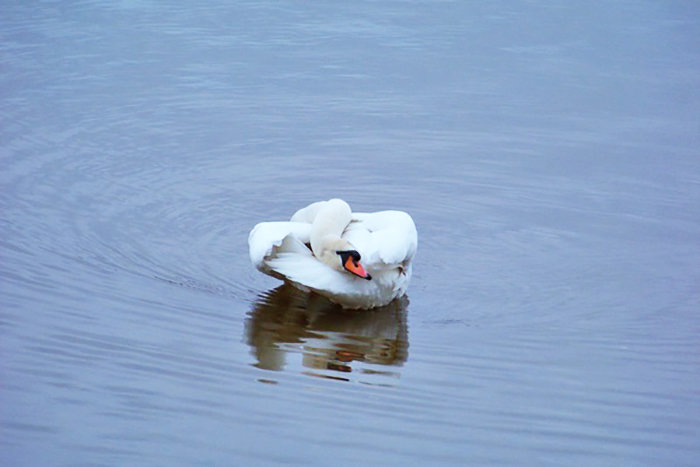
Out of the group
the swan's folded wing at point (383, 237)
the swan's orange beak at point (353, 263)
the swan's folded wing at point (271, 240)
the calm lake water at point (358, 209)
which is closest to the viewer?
the calm lake water at point (358, 209)

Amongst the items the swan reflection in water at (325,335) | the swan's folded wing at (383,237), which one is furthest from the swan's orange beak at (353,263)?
the swan reflection in water at (325,335)

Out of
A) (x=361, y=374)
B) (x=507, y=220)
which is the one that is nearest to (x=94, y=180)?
(x=507, y=220)

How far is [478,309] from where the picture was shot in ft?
19.3

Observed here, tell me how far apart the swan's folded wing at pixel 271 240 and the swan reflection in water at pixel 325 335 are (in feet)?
1.12

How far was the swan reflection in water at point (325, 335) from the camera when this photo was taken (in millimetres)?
5035

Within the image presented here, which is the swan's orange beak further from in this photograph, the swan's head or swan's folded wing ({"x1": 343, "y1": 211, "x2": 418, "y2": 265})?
swan's folded wing ({"x1": 343, "y1": 211, "x2": 418, "y2": 265})

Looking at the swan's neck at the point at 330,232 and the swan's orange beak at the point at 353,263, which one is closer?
the swan's orange beak at the point at 353,263

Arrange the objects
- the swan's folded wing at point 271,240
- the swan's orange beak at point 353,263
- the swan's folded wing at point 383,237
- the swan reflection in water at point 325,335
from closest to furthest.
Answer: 1. the swan reflection in water at point 325,335
2. the swan's orange beak at point 353,263
3. the swan's folded wing at point 383,237
4. the swan's folded wing at point 271,240

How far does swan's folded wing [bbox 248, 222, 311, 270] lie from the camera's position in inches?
218

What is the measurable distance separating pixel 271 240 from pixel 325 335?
56 centimetres

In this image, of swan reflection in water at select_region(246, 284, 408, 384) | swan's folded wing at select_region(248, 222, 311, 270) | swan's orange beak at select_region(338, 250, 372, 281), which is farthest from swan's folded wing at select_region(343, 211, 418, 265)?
swan reflection in water at select_region(246, 284, 408, 384)

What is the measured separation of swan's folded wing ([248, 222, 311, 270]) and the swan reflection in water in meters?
0.34

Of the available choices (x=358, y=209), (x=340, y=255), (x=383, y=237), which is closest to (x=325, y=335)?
(x=340, y=255)

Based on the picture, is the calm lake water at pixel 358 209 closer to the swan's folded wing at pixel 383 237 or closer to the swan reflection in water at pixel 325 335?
the swan reflection in water at pixel 325 335
